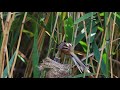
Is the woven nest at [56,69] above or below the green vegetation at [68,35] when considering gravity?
below

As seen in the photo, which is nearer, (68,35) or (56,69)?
(56,69)

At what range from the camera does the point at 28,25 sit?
102 cm

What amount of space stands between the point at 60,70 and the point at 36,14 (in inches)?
13.1

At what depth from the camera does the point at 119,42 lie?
2.82 ft

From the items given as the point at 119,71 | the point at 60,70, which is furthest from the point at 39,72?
the point at 119,71

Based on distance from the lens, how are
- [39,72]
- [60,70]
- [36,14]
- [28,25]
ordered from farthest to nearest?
[28,25] < [36,14] < [39,72] < [60,70]

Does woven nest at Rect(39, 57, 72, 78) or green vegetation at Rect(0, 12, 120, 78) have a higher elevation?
green vegetation at Rect(0, 12, 120, 78)
